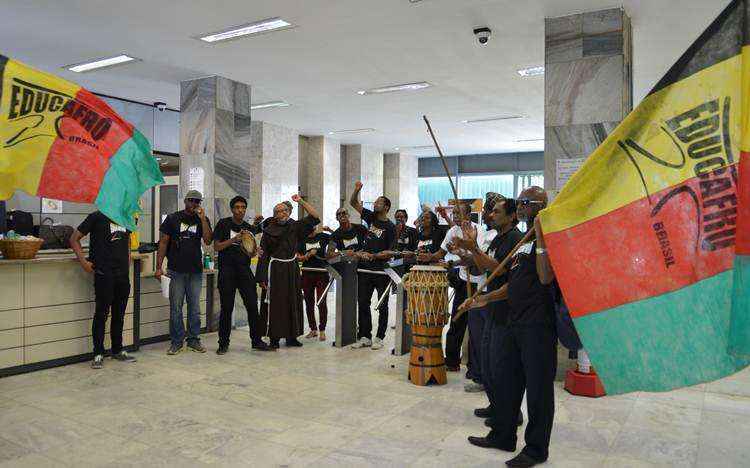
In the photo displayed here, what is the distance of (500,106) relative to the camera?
1014cm

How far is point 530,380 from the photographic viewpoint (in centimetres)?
330

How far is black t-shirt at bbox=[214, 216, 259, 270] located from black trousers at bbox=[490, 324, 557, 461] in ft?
12.1

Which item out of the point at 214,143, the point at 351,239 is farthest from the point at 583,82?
the point at 214,143

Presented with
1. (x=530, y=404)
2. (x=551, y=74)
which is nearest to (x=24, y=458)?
(x=530, y=404)

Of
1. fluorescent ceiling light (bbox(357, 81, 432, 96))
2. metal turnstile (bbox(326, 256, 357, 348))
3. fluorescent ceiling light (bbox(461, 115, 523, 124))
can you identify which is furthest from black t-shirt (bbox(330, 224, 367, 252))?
fluorescent ceiling light (bbox(461, 115, 523, 124))

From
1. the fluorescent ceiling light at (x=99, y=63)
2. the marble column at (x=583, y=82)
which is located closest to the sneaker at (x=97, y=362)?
the fluorescent ceiling light at (x=99, y=63)

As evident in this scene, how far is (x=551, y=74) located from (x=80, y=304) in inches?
205

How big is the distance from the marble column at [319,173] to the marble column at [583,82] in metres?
8.94

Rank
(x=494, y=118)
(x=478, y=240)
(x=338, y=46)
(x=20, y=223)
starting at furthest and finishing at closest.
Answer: (x=494, y=118), (x=20, y=223), (x=338, y=46), (x=478, y=240)

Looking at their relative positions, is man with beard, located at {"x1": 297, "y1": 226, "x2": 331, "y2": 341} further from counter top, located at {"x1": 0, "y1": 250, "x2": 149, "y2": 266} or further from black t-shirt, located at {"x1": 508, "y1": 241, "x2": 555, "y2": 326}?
black t-shirt, located at {"x1": 508, "y1": 241, "x2": 555, "y2": 326}

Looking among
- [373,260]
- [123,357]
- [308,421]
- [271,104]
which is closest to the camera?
[308,421]

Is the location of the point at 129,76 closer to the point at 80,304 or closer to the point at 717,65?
the point at 80,304

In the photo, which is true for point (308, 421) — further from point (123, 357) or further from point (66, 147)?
point (123, 357)

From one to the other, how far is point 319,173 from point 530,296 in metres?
11.3
